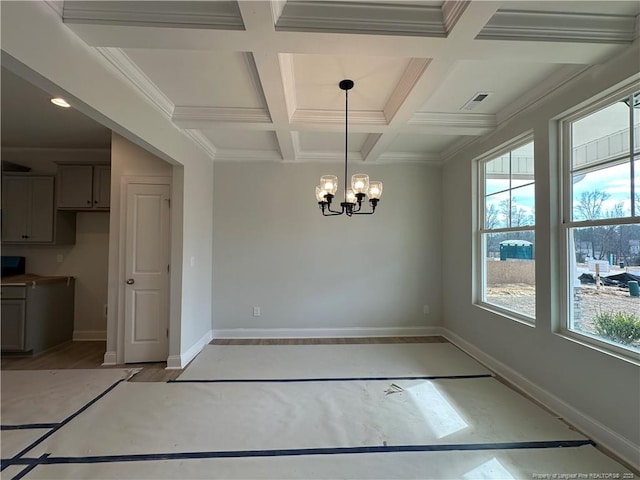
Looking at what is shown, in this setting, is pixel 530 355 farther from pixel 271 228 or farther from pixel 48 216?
pixel 48 216

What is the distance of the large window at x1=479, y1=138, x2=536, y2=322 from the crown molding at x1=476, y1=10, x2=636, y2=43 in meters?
1.14

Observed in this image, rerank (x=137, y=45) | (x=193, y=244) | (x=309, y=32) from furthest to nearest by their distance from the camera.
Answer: (x=193, y=244) < (x=137, y=45) < (x=309, y=32)

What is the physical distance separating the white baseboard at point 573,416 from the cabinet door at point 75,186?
17.7 feet

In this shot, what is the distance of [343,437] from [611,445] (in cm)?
177

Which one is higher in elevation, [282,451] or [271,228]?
[271,228]

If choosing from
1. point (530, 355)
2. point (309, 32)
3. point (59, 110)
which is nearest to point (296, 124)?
point (309, 32)

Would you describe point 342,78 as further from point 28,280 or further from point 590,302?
point 28,280

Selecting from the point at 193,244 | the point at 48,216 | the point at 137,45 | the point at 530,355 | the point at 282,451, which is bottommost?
the point at 282,451

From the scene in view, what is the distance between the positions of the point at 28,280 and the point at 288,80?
4032 mm

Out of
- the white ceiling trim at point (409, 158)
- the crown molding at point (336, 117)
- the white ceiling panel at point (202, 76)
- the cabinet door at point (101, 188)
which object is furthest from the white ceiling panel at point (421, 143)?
the cabinet door at point (101, 188)

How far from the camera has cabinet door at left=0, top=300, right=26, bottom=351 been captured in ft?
11.5

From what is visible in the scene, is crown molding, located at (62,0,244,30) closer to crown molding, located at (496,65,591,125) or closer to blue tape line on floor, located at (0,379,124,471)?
crown molding, located at (496,65,591,125)

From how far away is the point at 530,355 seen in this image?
2742mm

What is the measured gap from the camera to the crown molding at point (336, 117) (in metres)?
3.00
